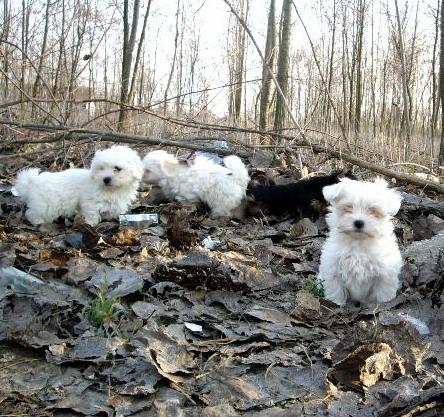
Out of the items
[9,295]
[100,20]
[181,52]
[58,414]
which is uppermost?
[181,52]

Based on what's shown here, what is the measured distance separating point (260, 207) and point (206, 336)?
4005mm

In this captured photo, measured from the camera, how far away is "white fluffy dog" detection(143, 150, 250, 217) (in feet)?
22.9

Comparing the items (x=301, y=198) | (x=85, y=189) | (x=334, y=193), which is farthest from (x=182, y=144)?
(x=334, y=193)

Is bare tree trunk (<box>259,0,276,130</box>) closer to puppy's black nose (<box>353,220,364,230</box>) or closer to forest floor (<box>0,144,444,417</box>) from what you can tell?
puppy's black nose (<box>353,220,364,230</box>)

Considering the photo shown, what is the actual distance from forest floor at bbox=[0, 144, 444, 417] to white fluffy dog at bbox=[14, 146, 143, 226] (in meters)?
1.19

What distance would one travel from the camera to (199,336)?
3225 millimetres

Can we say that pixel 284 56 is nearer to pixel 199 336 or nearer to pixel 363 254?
pixel 363 254

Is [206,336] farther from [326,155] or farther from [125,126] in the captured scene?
[125,126]

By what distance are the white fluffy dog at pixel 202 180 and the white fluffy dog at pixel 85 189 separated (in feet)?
2.80

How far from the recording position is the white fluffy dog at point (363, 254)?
13.5 ft

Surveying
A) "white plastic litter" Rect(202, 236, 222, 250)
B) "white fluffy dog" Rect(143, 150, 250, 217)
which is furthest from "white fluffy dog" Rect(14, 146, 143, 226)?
"white plastic litter" Rect(202, 236, 222, 250)

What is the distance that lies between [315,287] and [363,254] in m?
0.47

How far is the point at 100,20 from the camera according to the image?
13258mm

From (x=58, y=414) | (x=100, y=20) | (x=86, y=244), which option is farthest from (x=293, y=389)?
(x=100, y=20)
